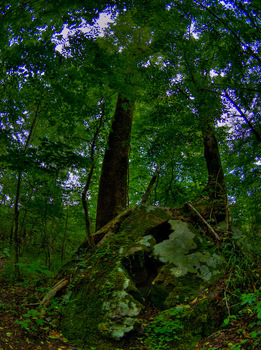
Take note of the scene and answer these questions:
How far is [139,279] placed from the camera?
13.7ft

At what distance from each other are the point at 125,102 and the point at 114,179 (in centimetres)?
216

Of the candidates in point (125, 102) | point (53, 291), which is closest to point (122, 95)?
point (125, 102)

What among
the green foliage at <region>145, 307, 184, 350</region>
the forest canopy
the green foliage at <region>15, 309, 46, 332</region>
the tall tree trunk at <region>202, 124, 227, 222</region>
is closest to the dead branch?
the green foliage at <region>15, 309, 46, 332</region>

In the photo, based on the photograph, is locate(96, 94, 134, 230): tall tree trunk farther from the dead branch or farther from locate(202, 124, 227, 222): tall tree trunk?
locate(202, 124, 227, 222): tall tree trunk

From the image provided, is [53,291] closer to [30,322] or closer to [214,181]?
[30,322]

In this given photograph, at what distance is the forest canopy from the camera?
364cm

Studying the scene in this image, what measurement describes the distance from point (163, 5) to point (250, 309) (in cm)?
571

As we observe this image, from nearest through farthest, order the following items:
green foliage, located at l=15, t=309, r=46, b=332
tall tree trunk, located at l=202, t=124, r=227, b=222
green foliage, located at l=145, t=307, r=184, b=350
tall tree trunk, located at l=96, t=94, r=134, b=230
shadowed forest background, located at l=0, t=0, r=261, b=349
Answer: green foliage, located at l=15, t=309, r=46, b=332, green foliage, located at l=145, t=307, r=184, b=350, shadowed forest background, located at l=0, t=0, r=261, b=349, tall tree trunk, located at l=202, t=124, r=227, b=222, tall tree trunk, located at l=96, t=94, r=134, b=230

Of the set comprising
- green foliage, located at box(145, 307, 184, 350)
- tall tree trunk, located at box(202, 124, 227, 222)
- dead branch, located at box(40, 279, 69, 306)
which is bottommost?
green foliage, located at box(145, 307, 184, 350)

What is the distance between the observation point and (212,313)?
312 cm

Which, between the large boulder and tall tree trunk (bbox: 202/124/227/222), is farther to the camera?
tall tree trunk (bbox: 202/124/227/222)

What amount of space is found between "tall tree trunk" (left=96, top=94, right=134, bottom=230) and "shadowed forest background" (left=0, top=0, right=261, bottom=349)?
30 mm

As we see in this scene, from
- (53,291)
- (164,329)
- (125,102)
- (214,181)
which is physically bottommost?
(164,329)

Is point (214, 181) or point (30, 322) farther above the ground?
point (214, 181)
